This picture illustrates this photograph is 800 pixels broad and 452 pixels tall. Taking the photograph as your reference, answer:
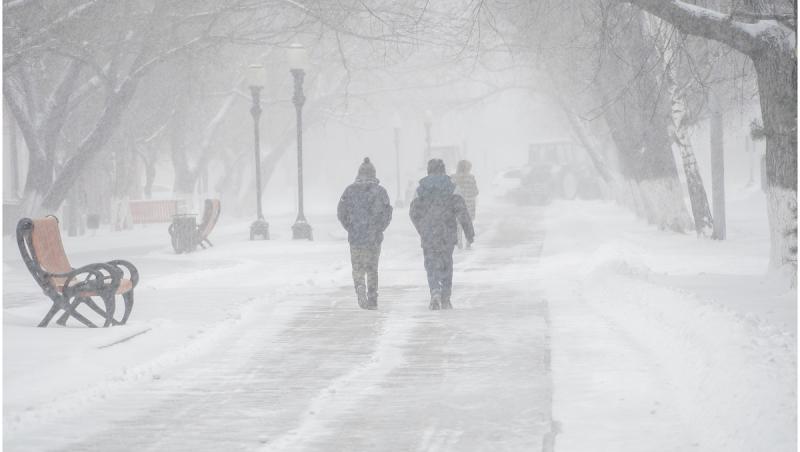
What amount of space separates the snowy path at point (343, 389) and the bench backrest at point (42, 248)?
1.77m

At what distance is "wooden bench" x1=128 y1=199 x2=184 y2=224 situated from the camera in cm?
4244

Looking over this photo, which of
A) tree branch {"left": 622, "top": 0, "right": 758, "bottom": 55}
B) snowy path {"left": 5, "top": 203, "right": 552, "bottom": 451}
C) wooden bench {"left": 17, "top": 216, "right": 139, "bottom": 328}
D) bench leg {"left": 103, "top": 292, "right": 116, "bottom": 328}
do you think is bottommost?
snowy path {"left": 5, "top": 203, "right": 552, "bottom": 451}

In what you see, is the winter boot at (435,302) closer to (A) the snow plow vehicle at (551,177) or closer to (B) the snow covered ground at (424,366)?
(B) the snow covered ground at (424,366)

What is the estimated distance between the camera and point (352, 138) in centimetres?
8312

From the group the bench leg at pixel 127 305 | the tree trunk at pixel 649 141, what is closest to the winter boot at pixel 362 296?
the bench leg at pixel 127 305

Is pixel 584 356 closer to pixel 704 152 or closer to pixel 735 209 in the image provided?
pixel 735 209

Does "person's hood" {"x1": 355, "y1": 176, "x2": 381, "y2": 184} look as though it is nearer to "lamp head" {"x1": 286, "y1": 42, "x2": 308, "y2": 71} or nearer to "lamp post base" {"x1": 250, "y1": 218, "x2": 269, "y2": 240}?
"lamp head" {"x1": 286, "y1": 42, "x2": 308, "y2": 71}

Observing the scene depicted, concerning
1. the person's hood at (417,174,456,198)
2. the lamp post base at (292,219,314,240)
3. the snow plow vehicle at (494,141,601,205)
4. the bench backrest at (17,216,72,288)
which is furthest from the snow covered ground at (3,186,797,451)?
the snow plow vehicle at (494,141,601,205)

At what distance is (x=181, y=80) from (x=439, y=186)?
2229 cm

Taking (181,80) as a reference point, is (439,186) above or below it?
below

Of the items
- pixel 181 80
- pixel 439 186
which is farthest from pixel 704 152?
pixel 439 186

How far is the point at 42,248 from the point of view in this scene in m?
11.8

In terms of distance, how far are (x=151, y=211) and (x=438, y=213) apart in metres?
30.1

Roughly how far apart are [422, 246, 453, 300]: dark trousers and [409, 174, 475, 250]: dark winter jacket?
69mm
